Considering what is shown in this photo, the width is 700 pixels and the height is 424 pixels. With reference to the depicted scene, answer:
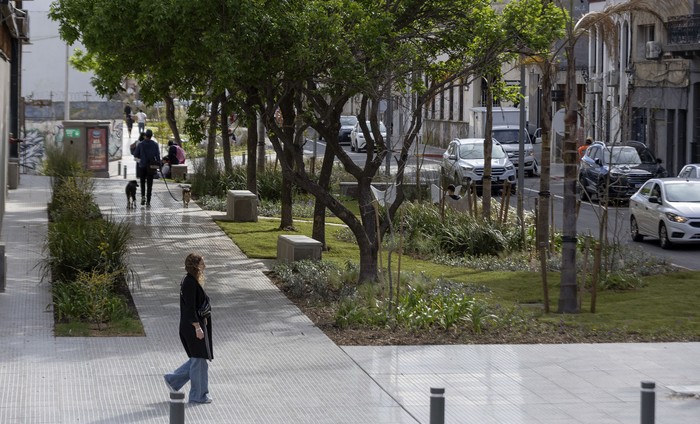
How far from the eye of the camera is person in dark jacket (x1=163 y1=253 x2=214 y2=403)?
10234 millimetres

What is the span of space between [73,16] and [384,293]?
7129 mm

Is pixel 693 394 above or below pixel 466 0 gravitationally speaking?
below

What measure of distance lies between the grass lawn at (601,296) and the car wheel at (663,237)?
4.73m

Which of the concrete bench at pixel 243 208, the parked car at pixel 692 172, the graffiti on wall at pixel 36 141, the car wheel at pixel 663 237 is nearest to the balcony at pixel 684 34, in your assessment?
the parked car at pixel 692 172

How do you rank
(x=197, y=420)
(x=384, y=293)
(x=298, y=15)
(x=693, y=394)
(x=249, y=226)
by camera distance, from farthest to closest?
(x=249, y=226), (x=298, y=15), (x=384, y=293), (x=693, y=394), (x=197, y=420)

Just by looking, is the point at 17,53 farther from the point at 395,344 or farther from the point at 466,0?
the point at 395,344

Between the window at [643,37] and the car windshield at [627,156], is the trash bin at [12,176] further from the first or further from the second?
the window at [643,37]

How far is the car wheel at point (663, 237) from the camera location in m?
24.5

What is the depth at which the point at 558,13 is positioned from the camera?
59.0 feet

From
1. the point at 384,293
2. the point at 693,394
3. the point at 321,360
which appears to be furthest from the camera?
the point at 384,293

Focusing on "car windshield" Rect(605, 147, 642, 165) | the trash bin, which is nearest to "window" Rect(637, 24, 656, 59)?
"car windshield" Rect(605, 147, 642, 165)

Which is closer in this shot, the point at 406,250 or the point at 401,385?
the point at 401,385

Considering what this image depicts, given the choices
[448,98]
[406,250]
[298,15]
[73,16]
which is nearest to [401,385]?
[298,15]

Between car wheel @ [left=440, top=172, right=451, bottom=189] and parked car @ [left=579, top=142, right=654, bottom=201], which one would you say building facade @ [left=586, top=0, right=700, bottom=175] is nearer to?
parked car @ [left=579, top=142, right=654, bottom=201]
